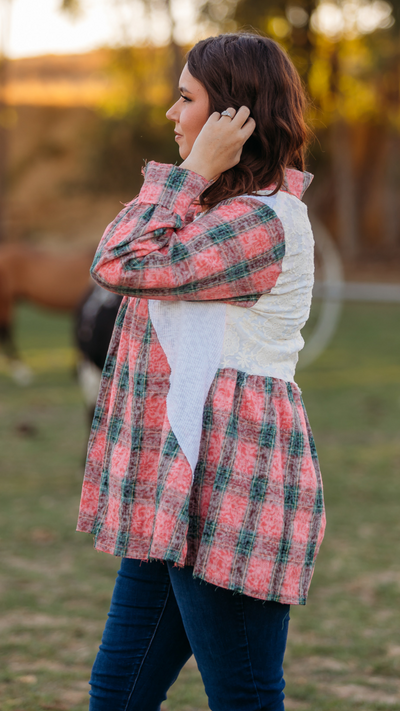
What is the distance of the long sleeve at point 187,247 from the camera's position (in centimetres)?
138

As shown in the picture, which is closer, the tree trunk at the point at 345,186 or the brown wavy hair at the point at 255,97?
the brown wavy hair at the point at 255,97

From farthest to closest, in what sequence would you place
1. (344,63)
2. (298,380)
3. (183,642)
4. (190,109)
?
(344,63), (298,380), (183,642), (190,109)

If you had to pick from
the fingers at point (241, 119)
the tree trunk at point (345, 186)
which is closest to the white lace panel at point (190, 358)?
the fingers at point (241, 119)

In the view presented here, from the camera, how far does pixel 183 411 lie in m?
1.41

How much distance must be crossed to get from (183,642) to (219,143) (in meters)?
1.00

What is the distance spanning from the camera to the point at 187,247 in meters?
1.38

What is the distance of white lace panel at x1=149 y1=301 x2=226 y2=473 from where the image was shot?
141 cm

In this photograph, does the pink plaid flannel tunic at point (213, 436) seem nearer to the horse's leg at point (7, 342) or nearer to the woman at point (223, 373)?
the woman at point (223, 373)

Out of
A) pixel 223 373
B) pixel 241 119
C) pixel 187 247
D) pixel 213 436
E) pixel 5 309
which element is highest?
pixel 241 119

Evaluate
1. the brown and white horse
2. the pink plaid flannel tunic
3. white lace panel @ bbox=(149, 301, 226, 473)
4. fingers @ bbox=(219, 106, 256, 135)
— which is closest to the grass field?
the pink plaid flannel tunic

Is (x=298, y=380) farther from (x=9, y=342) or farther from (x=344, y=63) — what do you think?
(x=344, y=63)

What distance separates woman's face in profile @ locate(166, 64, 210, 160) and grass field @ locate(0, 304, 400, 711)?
173 cm

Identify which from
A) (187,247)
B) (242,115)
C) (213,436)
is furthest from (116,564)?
(242,115)

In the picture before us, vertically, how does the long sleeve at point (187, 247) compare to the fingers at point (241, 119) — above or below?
below
